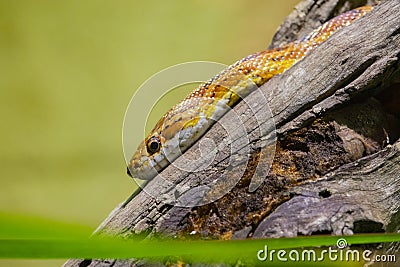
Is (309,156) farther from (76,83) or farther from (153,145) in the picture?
(76,83)

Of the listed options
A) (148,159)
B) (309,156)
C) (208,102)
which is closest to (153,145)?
(148,159)

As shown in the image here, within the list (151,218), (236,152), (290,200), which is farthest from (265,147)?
(151,218)

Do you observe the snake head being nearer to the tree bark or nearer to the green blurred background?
the tree bark

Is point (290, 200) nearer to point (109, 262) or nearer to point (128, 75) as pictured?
point (109, 262)

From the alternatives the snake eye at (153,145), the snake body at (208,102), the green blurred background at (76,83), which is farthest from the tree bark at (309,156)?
the green blurred background at (76,83)

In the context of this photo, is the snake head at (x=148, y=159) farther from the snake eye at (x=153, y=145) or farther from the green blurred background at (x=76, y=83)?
the green blurred background at (x=76, y=83)
